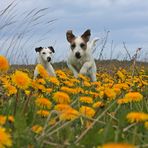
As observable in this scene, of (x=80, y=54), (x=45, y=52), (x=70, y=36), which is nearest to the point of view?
(x=80, y=54)

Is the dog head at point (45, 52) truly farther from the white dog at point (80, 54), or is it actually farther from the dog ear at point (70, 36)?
the white dog at point (80, 54)

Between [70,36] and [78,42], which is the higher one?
[70,36]

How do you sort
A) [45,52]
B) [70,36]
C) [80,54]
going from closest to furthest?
[80,54]
[70,36]
[45,52]

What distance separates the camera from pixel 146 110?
268cm

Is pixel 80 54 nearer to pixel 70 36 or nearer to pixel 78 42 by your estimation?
pixel 78 42

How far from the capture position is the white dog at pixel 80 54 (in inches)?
319

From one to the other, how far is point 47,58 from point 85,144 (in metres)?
8.45

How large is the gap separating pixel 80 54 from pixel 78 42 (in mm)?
492

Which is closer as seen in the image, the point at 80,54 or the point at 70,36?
the point at 80,54

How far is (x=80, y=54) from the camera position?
8.45 m

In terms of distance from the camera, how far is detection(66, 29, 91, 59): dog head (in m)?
8.54

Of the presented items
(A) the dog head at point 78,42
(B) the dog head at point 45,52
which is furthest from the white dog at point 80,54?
(B) the dog head at point 45,52

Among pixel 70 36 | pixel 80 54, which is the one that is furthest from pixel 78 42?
pixel 80 54

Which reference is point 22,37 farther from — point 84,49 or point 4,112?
point 84,49
